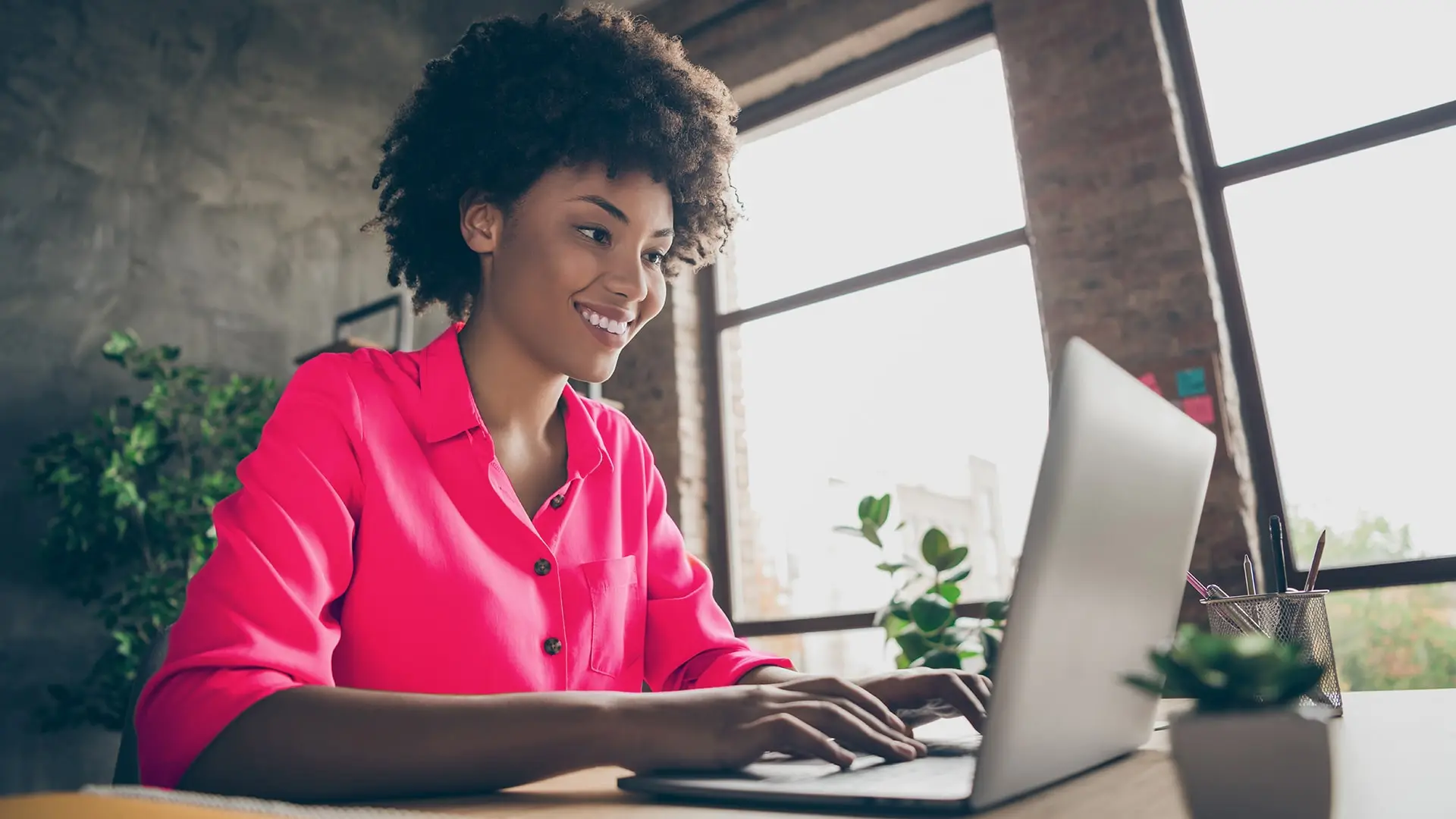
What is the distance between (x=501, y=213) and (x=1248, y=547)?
88.1 inches

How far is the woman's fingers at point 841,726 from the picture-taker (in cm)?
69

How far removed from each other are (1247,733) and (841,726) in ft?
1.16

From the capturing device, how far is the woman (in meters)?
0.66

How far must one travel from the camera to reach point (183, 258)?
139 inches

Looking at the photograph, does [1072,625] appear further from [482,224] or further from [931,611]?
[931,611]

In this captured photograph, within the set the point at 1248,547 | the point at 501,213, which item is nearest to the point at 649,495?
the point at 501,213

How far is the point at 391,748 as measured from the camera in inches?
25.3

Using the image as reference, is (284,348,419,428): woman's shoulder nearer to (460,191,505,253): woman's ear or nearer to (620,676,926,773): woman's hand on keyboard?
(460,191,505,253): woman's ear

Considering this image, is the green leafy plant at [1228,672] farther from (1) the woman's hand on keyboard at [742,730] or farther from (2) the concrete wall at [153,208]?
(2) the concrete wall at [153,208]

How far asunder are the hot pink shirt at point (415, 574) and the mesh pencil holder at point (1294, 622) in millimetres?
525

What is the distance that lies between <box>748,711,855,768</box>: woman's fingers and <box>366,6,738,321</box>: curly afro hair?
0.90 m

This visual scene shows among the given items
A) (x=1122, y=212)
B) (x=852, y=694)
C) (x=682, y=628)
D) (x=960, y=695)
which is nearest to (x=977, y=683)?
(x=960, y=695)

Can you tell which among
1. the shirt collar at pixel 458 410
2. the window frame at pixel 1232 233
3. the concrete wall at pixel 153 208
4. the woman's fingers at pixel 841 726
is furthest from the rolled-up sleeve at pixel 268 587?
the concrete wall at pixel 153 208

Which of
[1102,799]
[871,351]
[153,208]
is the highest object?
[153,208]
